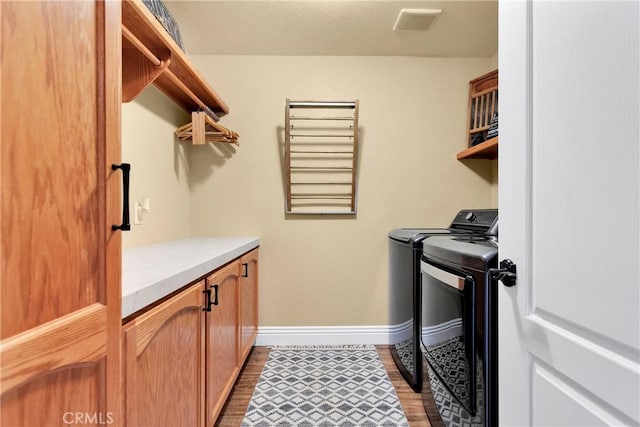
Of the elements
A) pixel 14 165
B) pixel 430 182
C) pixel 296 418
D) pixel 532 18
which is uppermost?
pixel 532 18

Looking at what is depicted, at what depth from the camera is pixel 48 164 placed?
510 millimetres

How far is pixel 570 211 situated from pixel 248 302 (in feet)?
6.54

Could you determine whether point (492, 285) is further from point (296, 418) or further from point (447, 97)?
point (447, 97)

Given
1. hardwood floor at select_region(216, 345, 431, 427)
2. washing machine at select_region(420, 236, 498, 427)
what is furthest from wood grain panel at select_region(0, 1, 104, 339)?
hardwood floor at select_region(216, 345, 431, 427)

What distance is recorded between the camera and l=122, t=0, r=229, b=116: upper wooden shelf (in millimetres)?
1303

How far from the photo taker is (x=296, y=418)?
1.71m

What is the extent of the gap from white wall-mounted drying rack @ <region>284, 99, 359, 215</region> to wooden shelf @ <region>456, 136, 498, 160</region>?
2.77 feet

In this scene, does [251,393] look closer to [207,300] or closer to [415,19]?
[207,300]

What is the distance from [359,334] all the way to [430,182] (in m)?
1.37

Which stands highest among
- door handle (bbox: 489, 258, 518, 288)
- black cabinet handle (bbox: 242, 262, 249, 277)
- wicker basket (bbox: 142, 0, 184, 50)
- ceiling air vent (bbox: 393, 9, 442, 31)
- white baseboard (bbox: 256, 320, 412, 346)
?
ceiling air vent (bbox: 393, 9, 442, 31)

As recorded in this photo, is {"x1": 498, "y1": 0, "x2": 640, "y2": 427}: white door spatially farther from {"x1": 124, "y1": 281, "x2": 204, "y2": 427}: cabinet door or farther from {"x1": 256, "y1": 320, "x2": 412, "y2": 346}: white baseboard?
{"x1": 256, "y1": 320, "x2": 412, "y2": 346}: white baseboard

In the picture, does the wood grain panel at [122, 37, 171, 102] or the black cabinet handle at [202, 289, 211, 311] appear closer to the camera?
the black cabinet handle at [202, 289, 211, 311]

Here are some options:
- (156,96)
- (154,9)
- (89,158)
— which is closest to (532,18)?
(89,158)

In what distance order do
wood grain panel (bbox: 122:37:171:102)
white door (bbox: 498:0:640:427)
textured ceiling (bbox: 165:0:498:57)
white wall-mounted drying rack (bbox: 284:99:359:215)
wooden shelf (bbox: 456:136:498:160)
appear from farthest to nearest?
white wall-mounted drying rack (bbox: 284:99:359:215)
wooden shelf (bbox: 456:136:498:160)
textured ceiling (bbox: 165:0:498:57)
wood grain panel (bbox: 122:37:171:102)
white door (bbox: 498:0:640:427)
